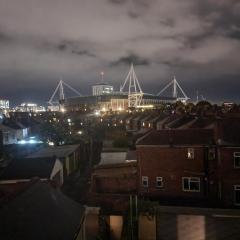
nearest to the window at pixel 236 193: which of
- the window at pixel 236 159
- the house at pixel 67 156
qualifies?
the window at pixel 236 159

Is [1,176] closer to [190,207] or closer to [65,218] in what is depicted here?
[190,207]

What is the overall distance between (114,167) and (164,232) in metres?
8.26

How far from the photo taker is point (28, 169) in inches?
910

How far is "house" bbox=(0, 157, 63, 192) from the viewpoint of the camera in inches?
870

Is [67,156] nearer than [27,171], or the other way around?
[27,171]

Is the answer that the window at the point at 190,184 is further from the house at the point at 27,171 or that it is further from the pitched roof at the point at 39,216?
the pitched roof at the point at 39,216

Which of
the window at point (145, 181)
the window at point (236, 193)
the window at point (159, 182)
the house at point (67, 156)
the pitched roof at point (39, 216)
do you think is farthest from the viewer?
the house at point (67, 156)


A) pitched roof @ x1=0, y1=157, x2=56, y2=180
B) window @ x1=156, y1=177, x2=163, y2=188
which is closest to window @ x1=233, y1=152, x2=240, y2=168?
window @ x1=156, y1=177, x2=163, y2=188

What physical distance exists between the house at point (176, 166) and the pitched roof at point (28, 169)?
222 inches

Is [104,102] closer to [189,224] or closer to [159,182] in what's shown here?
[159,182]

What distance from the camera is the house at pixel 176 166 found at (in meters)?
22.3

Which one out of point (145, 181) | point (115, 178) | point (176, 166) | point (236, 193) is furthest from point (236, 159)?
point (115, 178)

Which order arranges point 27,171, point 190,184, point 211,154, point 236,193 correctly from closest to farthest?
point 236,193
point 211,154
point 190,184
point 27,171

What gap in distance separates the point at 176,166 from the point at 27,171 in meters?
8.83
